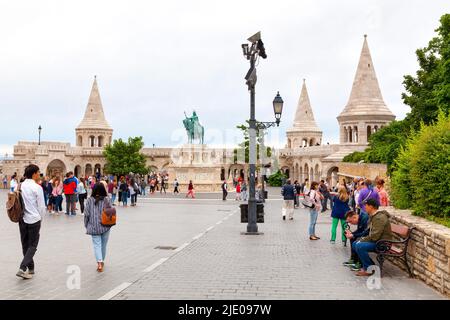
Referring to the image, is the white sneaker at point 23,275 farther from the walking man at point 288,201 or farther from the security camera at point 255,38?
the walking man at point 288,201

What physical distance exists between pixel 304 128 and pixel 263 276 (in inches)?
3113

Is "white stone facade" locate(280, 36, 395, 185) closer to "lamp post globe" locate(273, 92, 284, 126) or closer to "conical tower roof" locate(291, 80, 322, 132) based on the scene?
"conical tower roof" locate(291, 80, 322, 132)

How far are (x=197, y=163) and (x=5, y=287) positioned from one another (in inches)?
1533

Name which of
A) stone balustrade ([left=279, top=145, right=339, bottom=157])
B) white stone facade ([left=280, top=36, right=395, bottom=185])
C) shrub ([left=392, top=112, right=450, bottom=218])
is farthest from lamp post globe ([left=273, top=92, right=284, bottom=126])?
stone balustrade ([left=279, top=145, right=339, bottom=157])

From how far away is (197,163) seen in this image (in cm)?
4656

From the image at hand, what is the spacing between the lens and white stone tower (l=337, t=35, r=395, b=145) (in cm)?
6181

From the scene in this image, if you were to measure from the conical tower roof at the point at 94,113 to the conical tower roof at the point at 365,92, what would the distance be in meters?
38.5

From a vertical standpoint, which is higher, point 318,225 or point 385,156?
point 385,156

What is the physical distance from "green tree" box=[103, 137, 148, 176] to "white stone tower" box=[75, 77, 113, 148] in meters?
11.0

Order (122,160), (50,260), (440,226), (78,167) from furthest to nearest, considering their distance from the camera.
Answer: (78,167), (122,160), (50,260), (440,226)

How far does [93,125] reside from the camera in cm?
8338

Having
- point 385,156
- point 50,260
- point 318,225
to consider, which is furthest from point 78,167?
point 50,260

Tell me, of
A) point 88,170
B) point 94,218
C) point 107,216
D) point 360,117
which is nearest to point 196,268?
point 107,216
